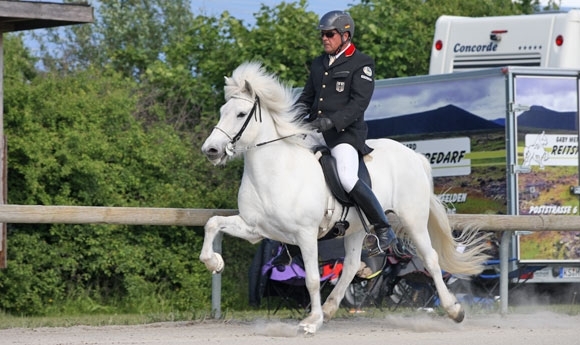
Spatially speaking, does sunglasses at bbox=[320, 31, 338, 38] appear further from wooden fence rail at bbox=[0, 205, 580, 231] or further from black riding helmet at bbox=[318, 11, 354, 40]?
wooden fence rail at bbox=[0, 205, 580, 231]

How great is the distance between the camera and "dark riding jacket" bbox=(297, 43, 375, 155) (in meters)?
10.8

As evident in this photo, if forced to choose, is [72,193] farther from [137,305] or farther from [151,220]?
[151,220]

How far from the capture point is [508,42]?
1792 centimetres

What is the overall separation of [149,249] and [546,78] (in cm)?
560

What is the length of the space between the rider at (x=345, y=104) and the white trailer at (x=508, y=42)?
689cm

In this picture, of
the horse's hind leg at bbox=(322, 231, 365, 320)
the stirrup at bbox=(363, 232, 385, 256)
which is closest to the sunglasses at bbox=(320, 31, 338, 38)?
the stirrup at bbox=(363, 232, 385, 256)

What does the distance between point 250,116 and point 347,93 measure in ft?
3.18

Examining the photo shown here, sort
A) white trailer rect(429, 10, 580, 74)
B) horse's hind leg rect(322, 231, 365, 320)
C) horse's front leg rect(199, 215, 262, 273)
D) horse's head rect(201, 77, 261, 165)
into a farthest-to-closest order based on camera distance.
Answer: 1. white trailer rect(429, 10, 580, 74)
2. horse's hind leg rect(322, 231, 365, 320)
3. horse's front leg rect(199, 215, 262, 273)
4. horse's head rect(201, 77, 261, 165)

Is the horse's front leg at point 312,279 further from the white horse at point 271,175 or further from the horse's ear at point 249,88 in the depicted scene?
the horse's ear at point 249,88

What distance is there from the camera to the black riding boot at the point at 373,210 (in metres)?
10.5

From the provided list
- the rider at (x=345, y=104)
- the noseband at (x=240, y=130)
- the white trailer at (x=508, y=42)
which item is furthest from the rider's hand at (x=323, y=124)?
the white trailer at (x=508, y=42)

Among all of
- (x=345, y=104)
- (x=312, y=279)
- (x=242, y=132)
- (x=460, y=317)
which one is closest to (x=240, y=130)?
(x=242, y=132)

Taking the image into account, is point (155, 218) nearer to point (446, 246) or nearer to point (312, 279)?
point (312, 279)

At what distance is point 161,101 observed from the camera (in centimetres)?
2219
